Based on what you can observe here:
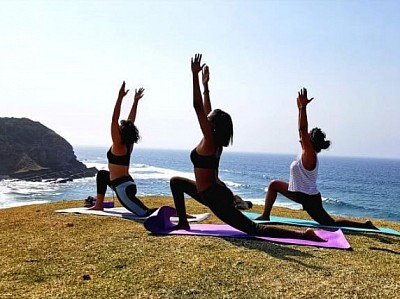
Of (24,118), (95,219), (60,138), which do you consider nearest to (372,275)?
(95,219)

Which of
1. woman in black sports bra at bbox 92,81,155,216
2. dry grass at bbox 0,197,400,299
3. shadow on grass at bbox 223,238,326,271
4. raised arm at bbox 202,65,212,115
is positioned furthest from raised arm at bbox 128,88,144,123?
shadow on grass at bbox 223,238,326,271

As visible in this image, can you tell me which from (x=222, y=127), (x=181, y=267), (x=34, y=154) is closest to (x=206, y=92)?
(x=222, y=127)

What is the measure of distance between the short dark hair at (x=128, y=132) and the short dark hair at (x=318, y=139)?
12.3ft

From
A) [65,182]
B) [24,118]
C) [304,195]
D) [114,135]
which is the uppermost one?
[24,118]

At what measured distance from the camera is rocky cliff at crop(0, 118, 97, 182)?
310ft

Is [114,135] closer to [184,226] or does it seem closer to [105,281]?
[184,226]

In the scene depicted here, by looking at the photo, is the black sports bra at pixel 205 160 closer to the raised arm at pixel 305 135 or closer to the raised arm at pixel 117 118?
the raised arm at pixel 305 135

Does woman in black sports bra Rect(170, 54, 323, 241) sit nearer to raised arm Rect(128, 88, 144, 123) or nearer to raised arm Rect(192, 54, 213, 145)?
raised arm Rect(192, 54, 213, 145)

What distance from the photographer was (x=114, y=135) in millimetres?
9688

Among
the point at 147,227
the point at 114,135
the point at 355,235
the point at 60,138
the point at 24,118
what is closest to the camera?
the point at 147,227

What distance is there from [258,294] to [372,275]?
1730 mm

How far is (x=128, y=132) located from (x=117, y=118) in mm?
476

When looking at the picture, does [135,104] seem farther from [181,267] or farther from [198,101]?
[181,267]

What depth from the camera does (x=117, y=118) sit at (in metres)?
9.47
